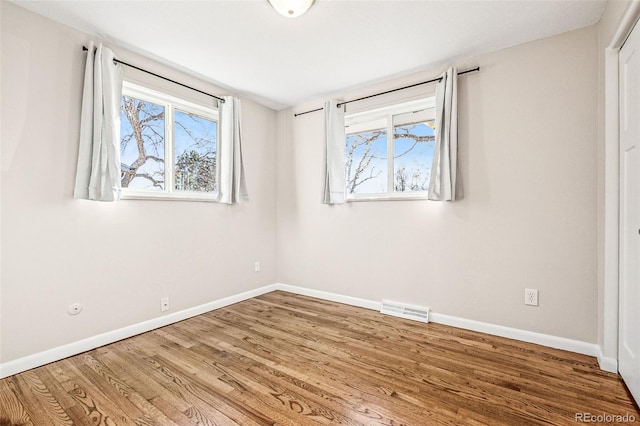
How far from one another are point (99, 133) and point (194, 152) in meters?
1.00

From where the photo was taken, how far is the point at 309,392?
173 cm

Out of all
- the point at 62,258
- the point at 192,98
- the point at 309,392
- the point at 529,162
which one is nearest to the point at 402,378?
the point at 309,392

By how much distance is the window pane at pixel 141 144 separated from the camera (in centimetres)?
263

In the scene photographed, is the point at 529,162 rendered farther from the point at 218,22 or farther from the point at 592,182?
the point at 218,22

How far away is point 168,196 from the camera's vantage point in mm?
2859

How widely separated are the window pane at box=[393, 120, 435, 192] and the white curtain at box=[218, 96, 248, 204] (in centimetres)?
177

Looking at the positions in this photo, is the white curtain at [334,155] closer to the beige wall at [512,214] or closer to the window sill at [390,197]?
the window sill at [390,197]

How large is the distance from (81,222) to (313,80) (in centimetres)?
252

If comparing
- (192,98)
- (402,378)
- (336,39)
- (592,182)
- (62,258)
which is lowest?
(402,378)

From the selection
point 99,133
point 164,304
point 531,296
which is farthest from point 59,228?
point 531,296

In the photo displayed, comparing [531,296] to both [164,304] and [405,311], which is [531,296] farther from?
[164,304]

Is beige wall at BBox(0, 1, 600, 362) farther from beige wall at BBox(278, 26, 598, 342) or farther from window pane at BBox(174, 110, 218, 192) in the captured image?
window pane at BBox(174, 110, 218, 192)

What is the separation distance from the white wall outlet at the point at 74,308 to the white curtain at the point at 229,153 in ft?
5.00

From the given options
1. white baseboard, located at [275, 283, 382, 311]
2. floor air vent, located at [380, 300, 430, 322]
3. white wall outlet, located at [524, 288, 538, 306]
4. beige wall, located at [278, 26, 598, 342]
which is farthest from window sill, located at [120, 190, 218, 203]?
white wall outlet, located at [524, 288, 538, 306]
